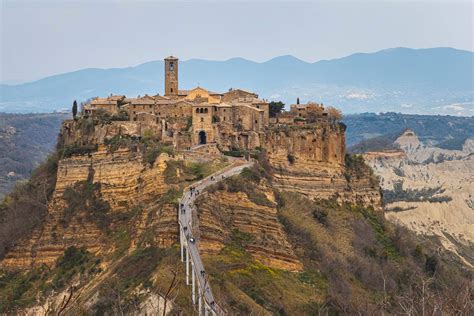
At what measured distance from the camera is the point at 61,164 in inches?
2072

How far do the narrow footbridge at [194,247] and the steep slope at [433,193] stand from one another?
139ft

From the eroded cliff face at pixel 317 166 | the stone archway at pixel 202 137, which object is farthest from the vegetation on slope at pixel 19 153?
the stone archway at pixel 202 137

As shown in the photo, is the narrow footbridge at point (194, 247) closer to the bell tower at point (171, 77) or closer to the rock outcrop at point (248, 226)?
the rock outcrop at point (248, 226)

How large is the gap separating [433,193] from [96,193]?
259ft

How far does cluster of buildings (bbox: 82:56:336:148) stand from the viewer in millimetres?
54406

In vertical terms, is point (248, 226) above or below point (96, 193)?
below

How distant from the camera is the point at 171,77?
62.3 metres

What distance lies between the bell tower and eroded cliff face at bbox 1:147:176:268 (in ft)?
36.6

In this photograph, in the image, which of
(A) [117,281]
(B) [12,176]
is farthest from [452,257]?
(B) [12,176]

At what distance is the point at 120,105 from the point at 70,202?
32.4ft

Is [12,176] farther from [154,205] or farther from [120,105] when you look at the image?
[154,205]

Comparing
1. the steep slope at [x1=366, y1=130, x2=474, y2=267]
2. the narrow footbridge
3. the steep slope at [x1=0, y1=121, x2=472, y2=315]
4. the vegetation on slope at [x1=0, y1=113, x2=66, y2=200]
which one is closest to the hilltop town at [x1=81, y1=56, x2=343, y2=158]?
the steep slope at [x1=0, y1=121, x2=472, y2=315]

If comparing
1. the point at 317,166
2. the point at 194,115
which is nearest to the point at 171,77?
the point at 194,115

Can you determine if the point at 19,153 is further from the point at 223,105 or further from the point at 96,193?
the point at 96,193
